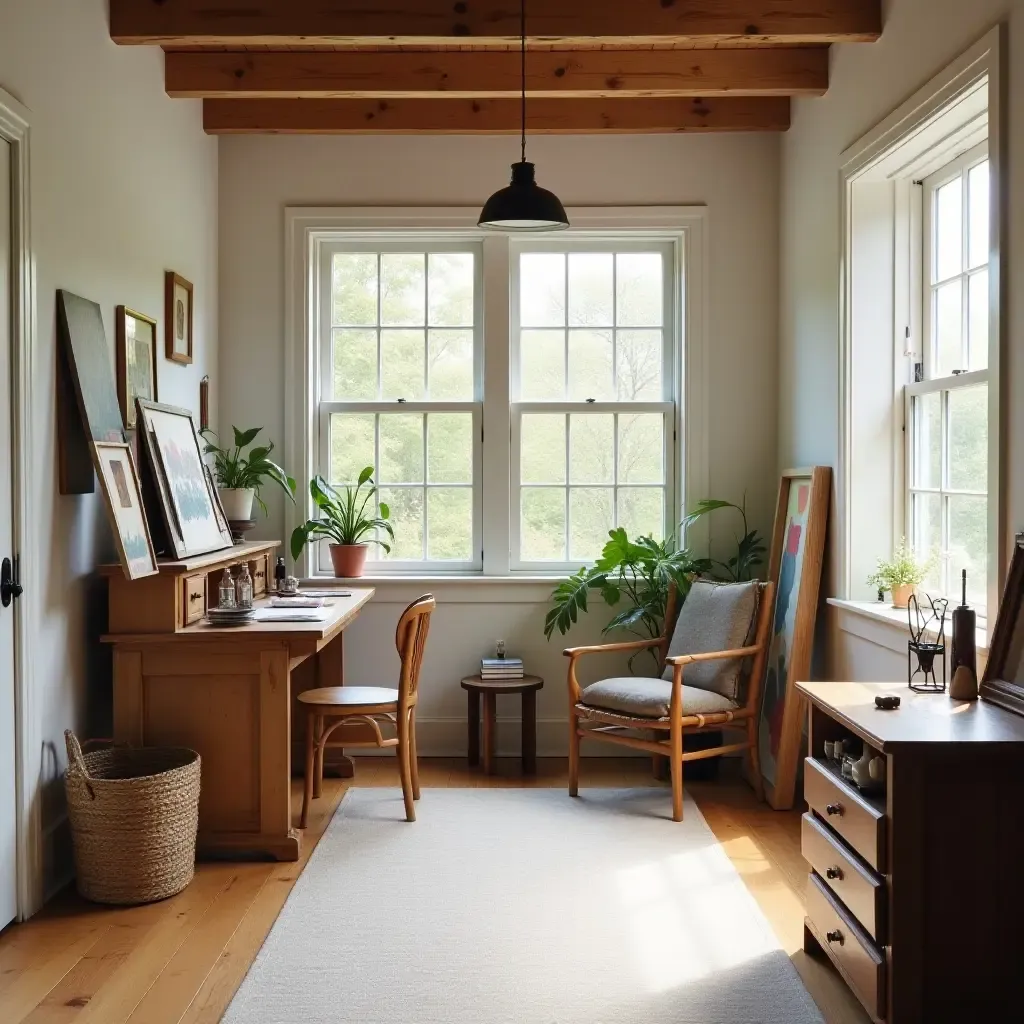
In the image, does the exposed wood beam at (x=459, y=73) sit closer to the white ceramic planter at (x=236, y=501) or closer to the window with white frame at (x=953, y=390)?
the window with white frame at (x=953, y=390)

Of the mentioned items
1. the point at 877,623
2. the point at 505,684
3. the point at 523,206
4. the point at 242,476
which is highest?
the point at 523,206

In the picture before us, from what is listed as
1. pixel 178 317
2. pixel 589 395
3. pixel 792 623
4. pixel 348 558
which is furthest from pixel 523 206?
pixel 348 558

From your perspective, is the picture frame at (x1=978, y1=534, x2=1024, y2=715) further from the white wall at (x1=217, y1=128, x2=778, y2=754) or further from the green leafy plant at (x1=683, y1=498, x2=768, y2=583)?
the white wall at (x1=217, y1=128, x2=778, y2=754)

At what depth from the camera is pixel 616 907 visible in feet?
11.3

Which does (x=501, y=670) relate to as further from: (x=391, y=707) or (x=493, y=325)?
(x=493, y=325)

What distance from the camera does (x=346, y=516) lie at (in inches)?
211

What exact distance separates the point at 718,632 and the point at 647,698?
1.72 ft

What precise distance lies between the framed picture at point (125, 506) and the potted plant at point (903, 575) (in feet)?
8.53

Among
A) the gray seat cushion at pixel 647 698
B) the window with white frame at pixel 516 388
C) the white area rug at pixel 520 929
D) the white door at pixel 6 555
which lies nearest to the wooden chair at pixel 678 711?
the gray seat cushion at pixel 647 698

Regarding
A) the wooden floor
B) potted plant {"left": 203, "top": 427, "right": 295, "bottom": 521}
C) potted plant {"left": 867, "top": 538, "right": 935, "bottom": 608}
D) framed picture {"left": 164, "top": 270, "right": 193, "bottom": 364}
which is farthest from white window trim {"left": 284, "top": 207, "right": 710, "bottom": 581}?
the wooden floor

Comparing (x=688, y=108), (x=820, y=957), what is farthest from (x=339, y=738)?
(x=688, y=108)

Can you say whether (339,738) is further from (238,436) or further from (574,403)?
(574,403)

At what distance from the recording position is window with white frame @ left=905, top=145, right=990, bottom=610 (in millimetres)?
3676

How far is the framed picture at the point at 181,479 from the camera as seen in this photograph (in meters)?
4.10
